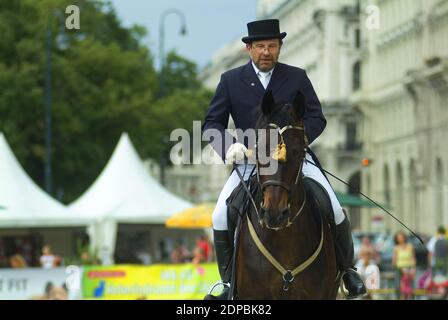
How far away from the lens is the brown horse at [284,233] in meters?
10.6

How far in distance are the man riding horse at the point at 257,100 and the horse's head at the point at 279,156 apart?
793 millimetres

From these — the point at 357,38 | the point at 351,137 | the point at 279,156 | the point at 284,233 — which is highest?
the point at 357,38

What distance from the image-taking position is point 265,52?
38.7 ft

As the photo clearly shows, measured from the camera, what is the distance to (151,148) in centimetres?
7544

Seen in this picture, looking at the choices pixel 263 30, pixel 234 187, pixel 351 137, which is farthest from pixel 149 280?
pixel 351 137

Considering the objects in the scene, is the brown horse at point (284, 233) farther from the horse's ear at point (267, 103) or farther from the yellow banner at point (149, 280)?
the yellow banner at point (149, 280)

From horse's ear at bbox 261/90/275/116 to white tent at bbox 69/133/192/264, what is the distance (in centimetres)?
3114

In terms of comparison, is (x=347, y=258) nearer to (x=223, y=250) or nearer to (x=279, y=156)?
(x=223, y=250)

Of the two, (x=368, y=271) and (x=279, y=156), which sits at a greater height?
(x=279, y=156)

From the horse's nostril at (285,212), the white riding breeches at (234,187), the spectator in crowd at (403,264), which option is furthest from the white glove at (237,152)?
the spectator in crowd at (403,264)

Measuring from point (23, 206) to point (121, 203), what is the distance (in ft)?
13.7

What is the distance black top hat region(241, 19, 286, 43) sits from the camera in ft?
38.2

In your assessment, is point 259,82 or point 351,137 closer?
point 259,82
